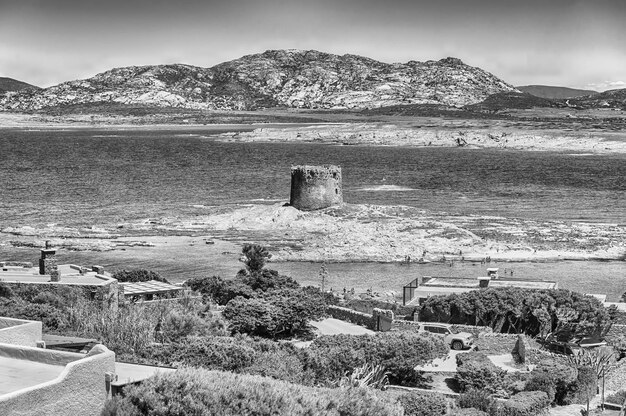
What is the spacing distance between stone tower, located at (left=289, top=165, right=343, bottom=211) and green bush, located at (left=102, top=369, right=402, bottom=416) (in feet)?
136

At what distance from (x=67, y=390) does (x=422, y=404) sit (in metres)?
10.4

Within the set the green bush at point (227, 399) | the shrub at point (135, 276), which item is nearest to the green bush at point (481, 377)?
the green bush at point (227, 399)

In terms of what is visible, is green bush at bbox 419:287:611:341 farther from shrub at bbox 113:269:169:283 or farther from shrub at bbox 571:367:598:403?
shrub at bbox 113:269:169:283

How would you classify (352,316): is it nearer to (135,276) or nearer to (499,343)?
(499,343)

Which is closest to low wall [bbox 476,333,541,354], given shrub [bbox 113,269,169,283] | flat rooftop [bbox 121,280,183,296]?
flat rooftop [bbox 121,280,183,296]

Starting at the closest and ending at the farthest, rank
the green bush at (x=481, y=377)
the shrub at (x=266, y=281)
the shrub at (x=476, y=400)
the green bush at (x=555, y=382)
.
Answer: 1. the shrub at (x=476, y=400)
2. the green bush at (x=481, y=377)
3. the green bush at (x=555, y=382)
4. the shrub at (x=266, y=281)

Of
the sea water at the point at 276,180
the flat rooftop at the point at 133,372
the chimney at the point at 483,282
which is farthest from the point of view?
the sea water at the point at 276,180

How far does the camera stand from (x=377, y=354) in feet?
82.4

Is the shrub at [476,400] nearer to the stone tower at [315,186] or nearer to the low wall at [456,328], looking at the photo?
the low wall at [456,328]

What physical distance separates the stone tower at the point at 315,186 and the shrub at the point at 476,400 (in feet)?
118

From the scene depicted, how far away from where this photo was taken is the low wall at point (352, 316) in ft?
104

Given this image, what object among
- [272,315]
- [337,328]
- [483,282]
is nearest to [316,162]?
[483,282]

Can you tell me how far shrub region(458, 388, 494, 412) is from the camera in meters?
21.9

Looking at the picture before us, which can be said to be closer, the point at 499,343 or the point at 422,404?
the point at 422,404
